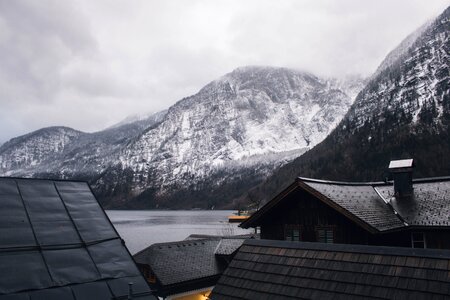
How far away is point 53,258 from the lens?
598 cm

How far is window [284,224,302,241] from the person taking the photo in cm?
2008

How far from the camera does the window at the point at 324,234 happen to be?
19047mm

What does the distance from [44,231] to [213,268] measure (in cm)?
2412

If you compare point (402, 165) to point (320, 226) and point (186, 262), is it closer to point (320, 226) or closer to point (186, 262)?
point (320, 226)

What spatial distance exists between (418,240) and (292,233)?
586cm

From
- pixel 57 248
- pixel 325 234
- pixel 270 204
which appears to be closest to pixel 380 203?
pixel 325 234

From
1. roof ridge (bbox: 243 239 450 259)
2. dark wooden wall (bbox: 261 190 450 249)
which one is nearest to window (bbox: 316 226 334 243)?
dark wooden wall (bbox: 261 190 450 249)

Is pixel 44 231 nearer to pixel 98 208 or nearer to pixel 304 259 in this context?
pixel 98 208

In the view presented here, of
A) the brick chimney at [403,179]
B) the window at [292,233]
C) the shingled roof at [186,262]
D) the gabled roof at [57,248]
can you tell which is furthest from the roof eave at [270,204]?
the gabled roof at [57,248]

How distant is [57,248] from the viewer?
6188 millimetres

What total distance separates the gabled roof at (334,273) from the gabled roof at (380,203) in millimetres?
5721

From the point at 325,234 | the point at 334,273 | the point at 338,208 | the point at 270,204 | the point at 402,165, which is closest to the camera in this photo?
the point at 334,273

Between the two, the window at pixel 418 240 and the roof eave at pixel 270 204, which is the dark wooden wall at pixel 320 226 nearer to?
the window at pixel 418 240

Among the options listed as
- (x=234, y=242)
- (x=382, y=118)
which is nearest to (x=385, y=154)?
(x=382, y=118)
